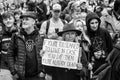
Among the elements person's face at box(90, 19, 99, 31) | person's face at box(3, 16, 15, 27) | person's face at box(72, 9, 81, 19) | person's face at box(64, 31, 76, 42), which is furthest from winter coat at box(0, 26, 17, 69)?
person's face at box(72, 9, 81, 19)

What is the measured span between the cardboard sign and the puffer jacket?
149mm

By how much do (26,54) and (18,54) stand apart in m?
0.14

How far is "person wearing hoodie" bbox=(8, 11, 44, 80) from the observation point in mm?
5992

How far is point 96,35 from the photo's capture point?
264 inches

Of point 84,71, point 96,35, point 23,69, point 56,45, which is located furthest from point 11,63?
point 96,35

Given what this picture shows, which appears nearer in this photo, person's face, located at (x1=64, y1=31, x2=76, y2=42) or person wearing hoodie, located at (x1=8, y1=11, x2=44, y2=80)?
person wearing hoodie, located at (x1=8, y1=11, x2=44, y2=80)

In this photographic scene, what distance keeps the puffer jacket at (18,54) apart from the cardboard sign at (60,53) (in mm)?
149

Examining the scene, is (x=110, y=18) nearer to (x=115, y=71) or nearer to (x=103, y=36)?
(x=103, y=36)

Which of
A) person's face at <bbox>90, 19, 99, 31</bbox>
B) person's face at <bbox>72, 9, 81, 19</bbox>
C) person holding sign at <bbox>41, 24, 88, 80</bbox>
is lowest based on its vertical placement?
person holding sign at <bbox>41, 24, 88, 80</bbox>

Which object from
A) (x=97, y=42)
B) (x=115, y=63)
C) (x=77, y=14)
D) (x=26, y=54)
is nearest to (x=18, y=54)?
(x=26, y=54)

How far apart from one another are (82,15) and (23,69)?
→ 329 cm

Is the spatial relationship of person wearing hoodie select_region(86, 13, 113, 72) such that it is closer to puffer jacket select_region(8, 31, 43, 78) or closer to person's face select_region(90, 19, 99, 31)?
person's face select_region(90, 19, 99, 31)

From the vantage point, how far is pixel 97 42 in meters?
6.63

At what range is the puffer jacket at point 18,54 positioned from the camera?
5973 mm
